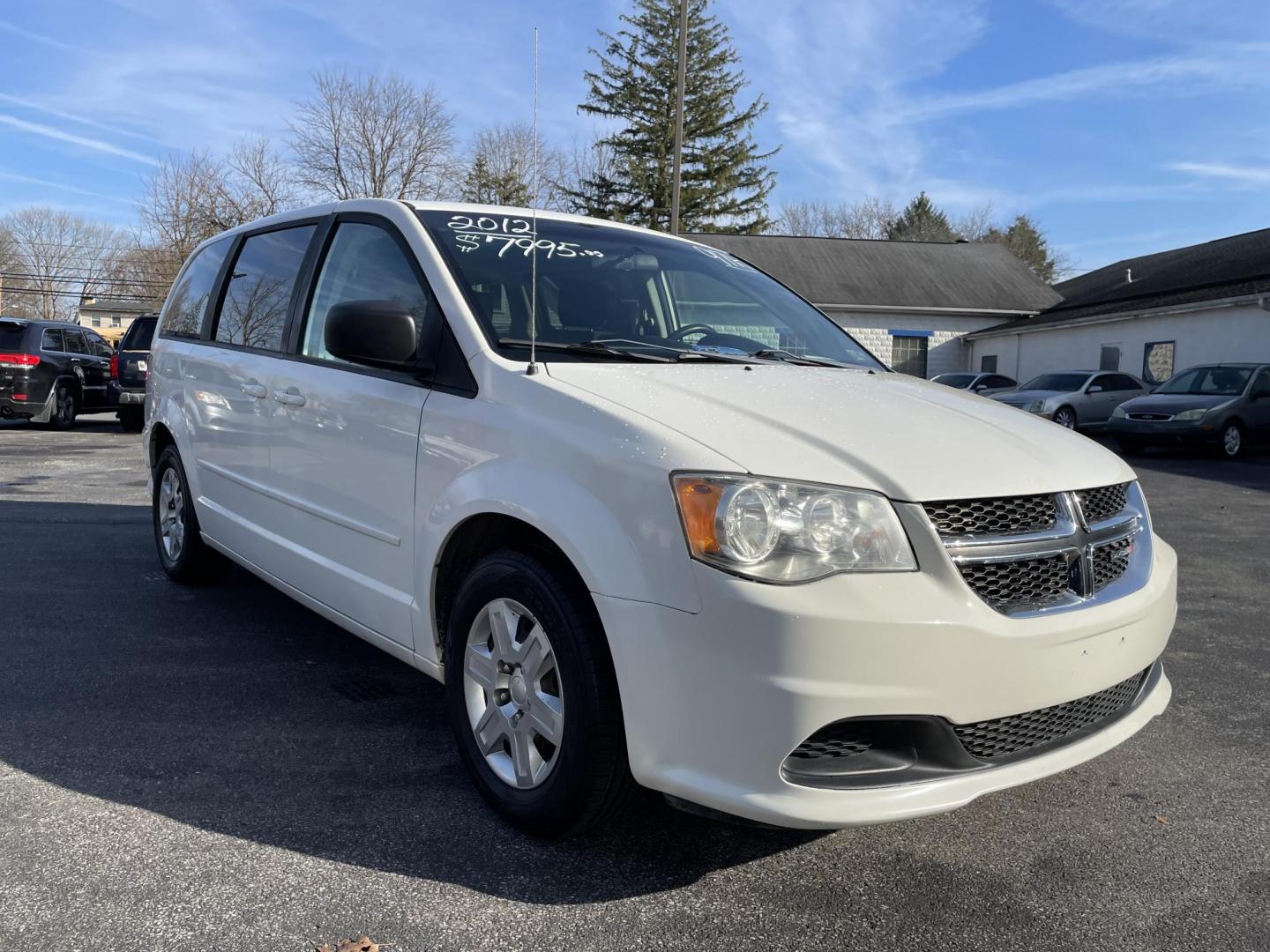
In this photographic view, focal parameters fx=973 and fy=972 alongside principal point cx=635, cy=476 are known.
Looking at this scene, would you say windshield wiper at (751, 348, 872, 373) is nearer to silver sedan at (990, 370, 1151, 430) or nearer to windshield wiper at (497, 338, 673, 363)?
windshield wiper at (497, 338, 673, 363)

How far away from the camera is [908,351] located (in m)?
32.0

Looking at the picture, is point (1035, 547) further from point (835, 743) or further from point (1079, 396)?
point (1079, 396)

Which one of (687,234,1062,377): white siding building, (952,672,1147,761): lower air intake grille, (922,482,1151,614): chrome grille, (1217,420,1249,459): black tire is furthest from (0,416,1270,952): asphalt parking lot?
(687,234,1062,377): white siding building

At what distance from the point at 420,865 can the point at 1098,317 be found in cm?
2639

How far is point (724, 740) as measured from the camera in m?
2.18

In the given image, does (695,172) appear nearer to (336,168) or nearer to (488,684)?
(336,168)

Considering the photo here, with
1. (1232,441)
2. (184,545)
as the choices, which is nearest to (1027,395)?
(1232,441)

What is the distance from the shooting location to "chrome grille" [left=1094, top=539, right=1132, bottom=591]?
255 centimetres

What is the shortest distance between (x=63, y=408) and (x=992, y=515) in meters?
17.0

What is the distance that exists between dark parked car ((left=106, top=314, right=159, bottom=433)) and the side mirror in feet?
43.0

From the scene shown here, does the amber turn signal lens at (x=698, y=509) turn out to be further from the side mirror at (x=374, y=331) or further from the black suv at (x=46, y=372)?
the black suv at (x=46, y=372)

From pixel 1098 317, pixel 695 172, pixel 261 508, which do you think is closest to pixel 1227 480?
pixel 261 508

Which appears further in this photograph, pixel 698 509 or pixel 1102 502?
pixel 1102 502

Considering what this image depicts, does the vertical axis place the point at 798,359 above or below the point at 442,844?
above
